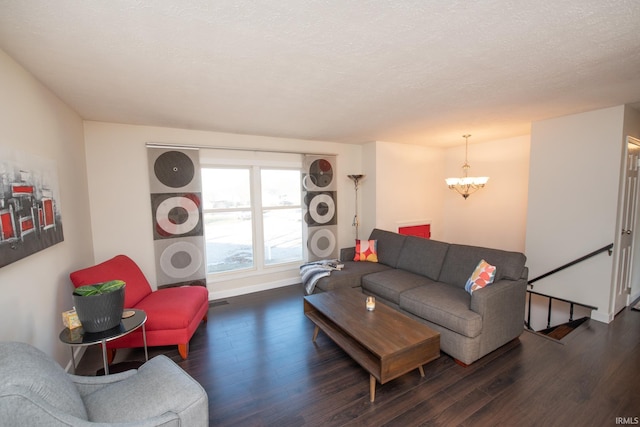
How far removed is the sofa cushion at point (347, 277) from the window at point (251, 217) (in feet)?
3.74

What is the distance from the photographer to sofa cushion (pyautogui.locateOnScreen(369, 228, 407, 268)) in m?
3.74

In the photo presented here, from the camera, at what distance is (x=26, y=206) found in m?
1.65

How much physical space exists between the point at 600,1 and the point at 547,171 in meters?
2.60

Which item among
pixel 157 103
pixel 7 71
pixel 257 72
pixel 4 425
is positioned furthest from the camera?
pixel 157 103

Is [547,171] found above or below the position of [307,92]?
below

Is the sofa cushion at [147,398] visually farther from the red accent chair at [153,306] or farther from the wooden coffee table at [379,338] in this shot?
the wooden coffee table at [379,338]

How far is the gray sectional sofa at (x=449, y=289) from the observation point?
2219 mm

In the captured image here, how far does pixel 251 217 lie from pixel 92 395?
9.19 ft

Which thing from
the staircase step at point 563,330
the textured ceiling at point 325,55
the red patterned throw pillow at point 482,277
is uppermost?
the textured ceiling at point 325,55

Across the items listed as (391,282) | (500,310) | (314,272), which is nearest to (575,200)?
(500,310)

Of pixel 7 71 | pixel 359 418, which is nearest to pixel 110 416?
pixel 359 418

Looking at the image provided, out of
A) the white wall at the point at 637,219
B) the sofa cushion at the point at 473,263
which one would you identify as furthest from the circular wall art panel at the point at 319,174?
the white wall at the point at 637,219

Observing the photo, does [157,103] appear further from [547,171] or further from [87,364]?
[547,171]

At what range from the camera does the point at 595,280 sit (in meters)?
2.97
